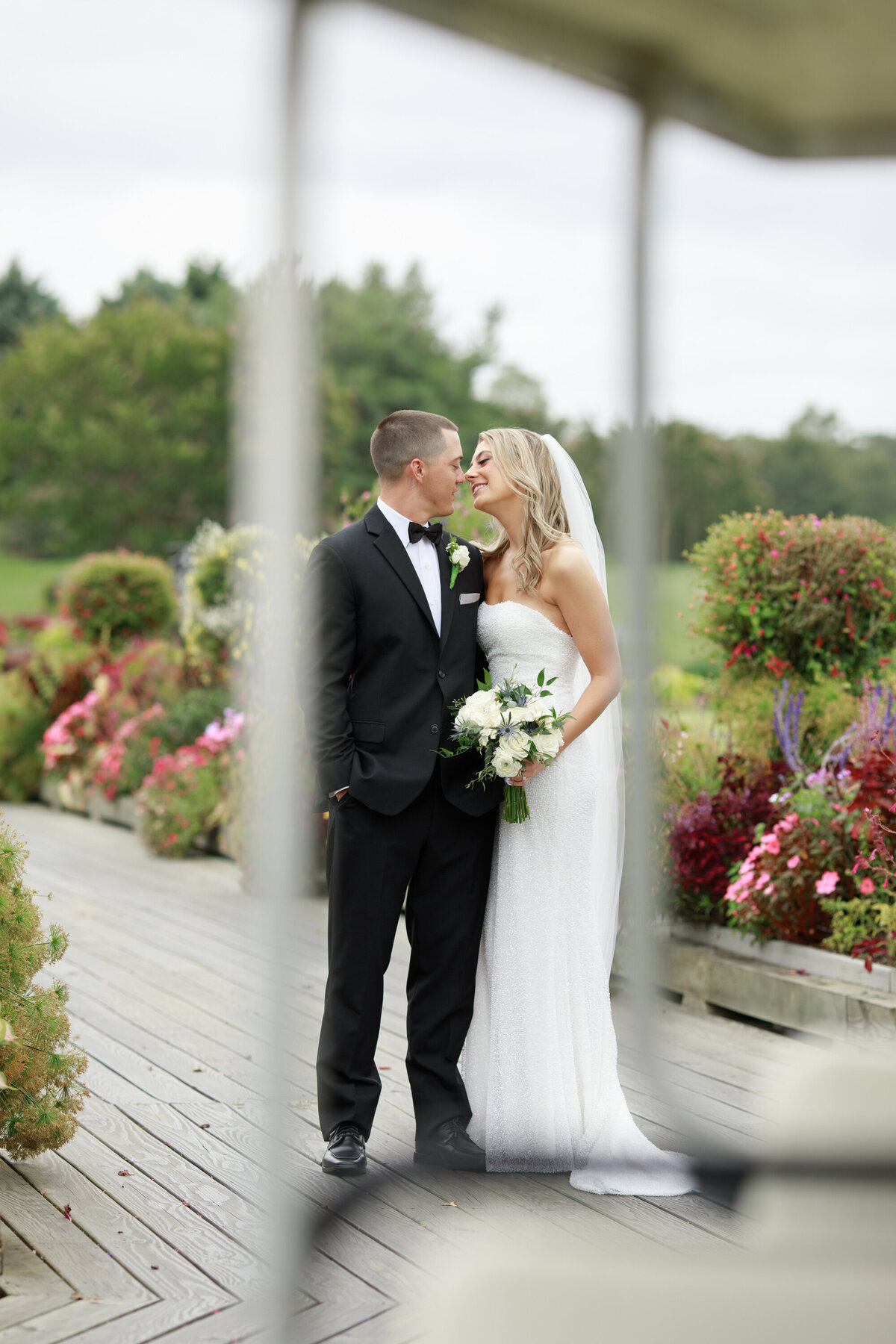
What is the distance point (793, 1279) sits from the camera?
1210 millimetres

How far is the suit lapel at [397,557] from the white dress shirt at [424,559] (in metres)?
0.01

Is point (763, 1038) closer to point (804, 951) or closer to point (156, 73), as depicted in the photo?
point (804, 951)

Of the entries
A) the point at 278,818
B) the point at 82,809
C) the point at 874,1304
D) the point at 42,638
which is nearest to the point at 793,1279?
the point at 874,1304

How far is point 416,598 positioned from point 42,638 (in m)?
8.41

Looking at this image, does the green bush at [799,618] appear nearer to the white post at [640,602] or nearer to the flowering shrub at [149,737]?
the white post at [640,602]

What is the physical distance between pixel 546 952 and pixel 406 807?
42cm

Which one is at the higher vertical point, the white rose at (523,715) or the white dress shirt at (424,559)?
the white dress shirt at (424,559)

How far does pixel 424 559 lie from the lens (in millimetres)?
2496

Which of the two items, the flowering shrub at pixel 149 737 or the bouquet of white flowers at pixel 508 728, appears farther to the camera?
the flowering shrub at pixel 149 737

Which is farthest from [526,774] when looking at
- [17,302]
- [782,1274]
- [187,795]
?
[17,302]

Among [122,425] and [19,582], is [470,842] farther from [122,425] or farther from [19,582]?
[19,582]

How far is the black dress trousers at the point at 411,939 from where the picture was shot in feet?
8.07

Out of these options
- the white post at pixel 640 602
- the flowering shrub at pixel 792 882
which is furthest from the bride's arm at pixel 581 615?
the flowering shrub at pixel 792 882

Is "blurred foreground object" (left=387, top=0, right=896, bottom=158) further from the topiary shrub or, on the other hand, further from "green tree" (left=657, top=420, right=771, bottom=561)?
the topiary shrub
